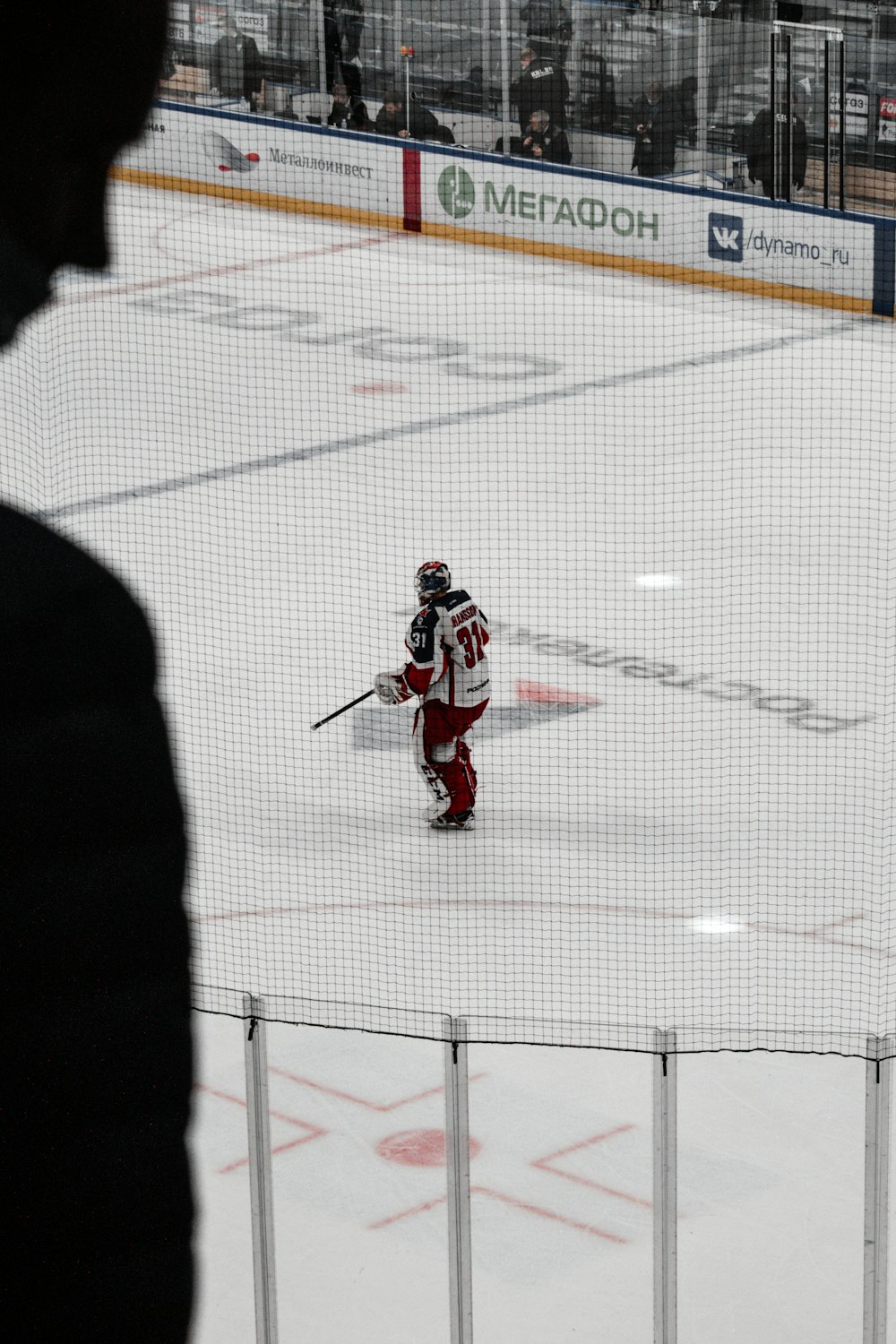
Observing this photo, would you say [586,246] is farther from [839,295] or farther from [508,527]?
[508,527]

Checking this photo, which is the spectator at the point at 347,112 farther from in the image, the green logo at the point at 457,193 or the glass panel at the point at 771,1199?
the glass panel at the point at 771,1199

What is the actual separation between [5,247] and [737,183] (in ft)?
44.5

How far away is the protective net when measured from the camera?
5840mm

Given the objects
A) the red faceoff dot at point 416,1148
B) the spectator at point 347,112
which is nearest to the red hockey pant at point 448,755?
the red faceoff dot at point 416,1148

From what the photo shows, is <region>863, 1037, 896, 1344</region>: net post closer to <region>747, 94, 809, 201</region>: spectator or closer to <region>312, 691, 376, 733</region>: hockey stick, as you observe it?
<region>312, 691, 376, 733</region>: hockey stick

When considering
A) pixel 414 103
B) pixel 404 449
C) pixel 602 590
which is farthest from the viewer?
pixel 414 103

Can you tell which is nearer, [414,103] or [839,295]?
[839,295]

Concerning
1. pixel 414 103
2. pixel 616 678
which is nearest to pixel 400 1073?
pixel 616 678

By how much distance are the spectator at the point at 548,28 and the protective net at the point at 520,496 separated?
0.36 feet

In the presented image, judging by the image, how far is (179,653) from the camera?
312 inches

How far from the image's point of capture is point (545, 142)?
14.3m

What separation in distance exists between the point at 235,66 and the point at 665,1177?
1409cm

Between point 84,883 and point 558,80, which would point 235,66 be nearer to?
point 558,80

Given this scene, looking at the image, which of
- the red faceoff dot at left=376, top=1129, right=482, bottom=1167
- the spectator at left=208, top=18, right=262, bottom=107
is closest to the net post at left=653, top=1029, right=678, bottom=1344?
the red faceoff dot at left=376, top=1129, right=482, bottom=1167
